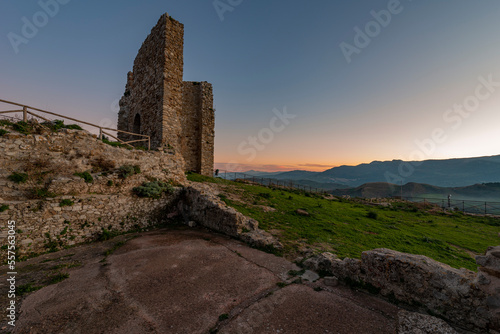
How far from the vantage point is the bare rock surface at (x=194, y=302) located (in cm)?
400

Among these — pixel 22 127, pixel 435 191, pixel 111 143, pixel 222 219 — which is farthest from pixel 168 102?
pixel 435 191

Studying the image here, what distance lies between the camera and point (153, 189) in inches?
449

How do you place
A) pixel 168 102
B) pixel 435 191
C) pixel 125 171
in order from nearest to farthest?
pixel 125 171 → pixel 168 102 → pixel 435 191

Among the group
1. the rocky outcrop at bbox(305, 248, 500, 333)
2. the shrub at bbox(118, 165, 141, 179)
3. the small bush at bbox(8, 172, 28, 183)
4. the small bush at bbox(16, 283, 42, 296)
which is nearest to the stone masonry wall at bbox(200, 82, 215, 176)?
the shrub at bbox(118, 165, 141, 179)

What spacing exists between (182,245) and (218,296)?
A: 3.86 meters

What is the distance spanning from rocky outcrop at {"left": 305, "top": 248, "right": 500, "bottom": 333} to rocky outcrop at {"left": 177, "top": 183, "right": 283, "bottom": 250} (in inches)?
134

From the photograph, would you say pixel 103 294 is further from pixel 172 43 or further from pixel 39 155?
pixel 172 43

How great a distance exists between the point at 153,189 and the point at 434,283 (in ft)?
41.1

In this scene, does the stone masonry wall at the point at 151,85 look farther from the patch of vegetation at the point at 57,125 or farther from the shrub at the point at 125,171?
the patch of vegetation at the point at 57,125

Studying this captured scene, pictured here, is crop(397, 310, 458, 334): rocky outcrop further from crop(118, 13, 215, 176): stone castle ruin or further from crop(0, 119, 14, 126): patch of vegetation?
crop(0, 119, 14, 126): patch of vegetation

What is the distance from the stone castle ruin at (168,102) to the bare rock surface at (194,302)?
11.3m

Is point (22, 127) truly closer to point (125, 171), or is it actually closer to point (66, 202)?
point (66, 202)

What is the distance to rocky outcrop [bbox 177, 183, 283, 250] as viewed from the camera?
8.49m

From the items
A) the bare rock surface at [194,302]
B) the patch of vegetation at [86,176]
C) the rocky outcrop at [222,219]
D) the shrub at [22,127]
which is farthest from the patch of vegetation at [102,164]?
the bare rock surface at [194,302]
